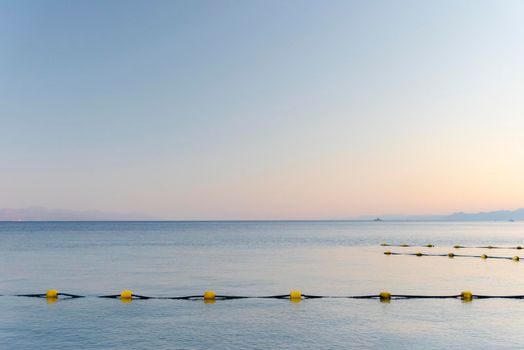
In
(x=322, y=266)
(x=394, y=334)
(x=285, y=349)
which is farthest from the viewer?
(x=322, y=266)

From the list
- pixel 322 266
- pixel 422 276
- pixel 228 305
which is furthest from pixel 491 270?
pixel 228 305

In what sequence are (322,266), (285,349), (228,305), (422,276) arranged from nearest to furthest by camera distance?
(285,349), (228,305), (422,276), (322,266)

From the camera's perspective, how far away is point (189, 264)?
60.1 meters

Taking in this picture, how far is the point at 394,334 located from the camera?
23.8 m

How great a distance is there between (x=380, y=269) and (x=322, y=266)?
6.30 m

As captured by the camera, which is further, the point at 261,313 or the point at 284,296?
the point at 284,296

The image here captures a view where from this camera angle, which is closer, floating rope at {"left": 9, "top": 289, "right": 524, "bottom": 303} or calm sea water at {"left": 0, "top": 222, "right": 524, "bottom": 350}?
calm sea water at {"left": 0, "top": 222, "right": 524, "bottom": 350}

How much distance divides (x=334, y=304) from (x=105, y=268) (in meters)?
32.0

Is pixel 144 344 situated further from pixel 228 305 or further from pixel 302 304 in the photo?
pixel 302 304

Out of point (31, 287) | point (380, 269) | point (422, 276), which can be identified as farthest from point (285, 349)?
point (380, 269)

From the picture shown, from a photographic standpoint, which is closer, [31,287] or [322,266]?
[31,287]

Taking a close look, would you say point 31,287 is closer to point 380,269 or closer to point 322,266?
point 322,266

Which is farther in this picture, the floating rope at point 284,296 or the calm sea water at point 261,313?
the floating rope at point 284,296

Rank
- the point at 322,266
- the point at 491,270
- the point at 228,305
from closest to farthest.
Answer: the point at 228,305, the point at 491,270, the point at 322,266
